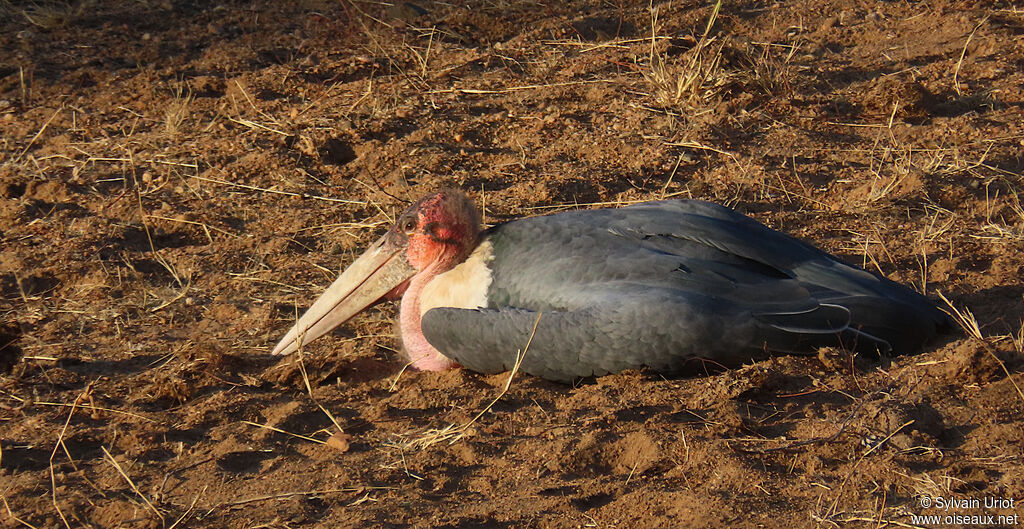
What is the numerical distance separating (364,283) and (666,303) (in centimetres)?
153

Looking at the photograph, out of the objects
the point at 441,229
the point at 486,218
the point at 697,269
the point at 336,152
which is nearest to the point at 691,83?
the point at 486,218

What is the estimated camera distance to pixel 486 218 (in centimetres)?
559

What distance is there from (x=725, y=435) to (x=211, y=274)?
9.29ft

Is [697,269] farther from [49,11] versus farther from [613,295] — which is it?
[49,11]

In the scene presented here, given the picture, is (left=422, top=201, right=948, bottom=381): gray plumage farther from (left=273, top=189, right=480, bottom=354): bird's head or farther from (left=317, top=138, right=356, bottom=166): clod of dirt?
(left=317, top=138, right=356, bottom=166): clod of dirt

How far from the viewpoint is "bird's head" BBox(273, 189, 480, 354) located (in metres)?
4.59

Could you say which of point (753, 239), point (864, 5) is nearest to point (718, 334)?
point (753, 239)

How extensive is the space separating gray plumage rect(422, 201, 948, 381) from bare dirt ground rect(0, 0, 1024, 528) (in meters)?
0.12

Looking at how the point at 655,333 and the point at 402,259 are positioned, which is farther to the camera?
the point at 402,259

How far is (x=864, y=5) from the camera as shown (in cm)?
793

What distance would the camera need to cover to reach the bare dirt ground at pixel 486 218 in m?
3.30

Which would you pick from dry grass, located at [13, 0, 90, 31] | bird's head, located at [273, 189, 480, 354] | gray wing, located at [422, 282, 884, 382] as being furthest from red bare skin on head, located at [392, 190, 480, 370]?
dry grass, located at [13, 0, 90, 31]

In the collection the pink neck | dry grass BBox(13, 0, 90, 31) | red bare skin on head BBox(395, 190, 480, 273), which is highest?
red bare skin on head BBox(395, 190, 480, 273)

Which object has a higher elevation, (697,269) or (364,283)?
(697,269)
